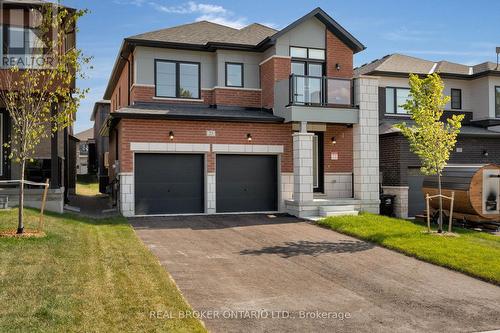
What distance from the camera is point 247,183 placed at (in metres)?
19.2

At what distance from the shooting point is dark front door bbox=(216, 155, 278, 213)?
1889cm

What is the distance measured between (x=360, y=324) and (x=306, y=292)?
1649 millimetres

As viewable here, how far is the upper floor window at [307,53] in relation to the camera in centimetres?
1995

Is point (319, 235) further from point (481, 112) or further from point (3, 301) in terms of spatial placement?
point (481, 112)

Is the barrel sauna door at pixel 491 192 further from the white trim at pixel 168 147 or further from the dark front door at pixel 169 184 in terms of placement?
the dark front door at pixel 169 184

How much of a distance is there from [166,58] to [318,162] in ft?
24.7

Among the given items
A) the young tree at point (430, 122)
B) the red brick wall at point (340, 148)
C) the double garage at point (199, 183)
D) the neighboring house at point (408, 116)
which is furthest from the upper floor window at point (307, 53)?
the young tree at point (430, 122)

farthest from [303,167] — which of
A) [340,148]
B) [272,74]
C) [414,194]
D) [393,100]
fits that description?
[393,100]

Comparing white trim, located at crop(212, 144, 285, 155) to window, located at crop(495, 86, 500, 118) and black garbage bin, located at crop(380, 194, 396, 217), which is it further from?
window, located at crop(495, 86, 500, 118)

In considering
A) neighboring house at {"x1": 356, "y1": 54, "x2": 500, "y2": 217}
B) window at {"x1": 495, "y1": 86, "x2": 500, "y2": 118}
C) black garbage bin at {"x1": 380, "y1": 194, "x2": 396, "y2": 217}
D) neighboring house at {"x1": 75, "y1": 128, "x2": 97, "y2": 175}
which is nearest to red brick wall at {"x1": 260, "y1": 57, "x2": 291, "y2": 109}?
neighboring house at {"x1": 356, "y1": 54, "x2": 500, "y2": 217}

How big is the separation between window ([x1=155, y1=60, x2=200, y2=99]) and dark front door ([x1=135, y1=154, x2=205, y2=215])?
9.94ft

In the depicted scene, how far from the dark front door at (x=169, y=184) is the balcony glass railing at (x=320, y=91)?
4334mm

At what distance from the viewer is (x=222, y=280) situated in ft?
29.5

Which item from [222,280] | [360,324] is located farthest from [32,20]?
[360,324]
